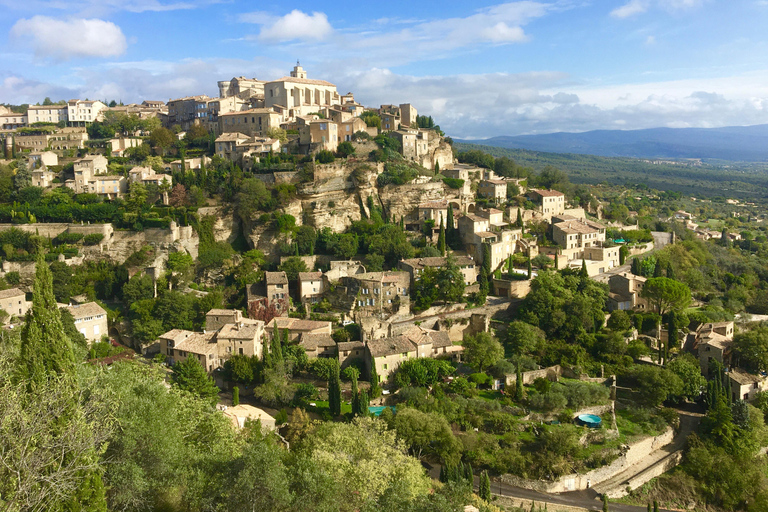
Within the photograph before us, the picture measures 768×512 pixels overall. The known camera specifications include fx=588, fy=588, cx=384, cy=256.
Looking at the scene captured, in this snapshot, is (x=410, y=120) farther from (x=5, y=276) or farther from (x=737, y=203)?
(x=737, y=203)

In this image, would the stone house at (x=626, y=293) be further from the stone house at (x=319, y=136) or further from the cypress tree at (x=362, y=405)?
the stone house at (x=319, y=136)

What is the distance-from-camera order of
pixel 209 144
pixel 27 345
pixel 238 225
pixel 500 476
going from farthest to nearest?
pixel 209 144, pixel 238 225, pixel 500 476, pixel 27 345

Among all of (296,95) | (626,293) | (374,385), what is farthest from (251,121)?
(626,293)

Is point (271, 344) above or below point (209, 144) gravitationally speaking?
below

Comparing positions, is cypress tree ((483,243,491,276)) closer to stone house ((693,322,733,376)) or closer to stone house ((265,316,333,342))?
stone house ((265,316,333,342))

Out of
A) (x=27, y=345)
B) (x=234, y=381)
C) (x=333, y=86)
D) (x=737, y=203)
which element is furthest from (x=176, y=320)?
(x=737, y=203)

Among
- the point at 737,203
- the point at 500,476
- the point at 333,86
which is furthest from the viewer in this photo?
the point at 737,203
